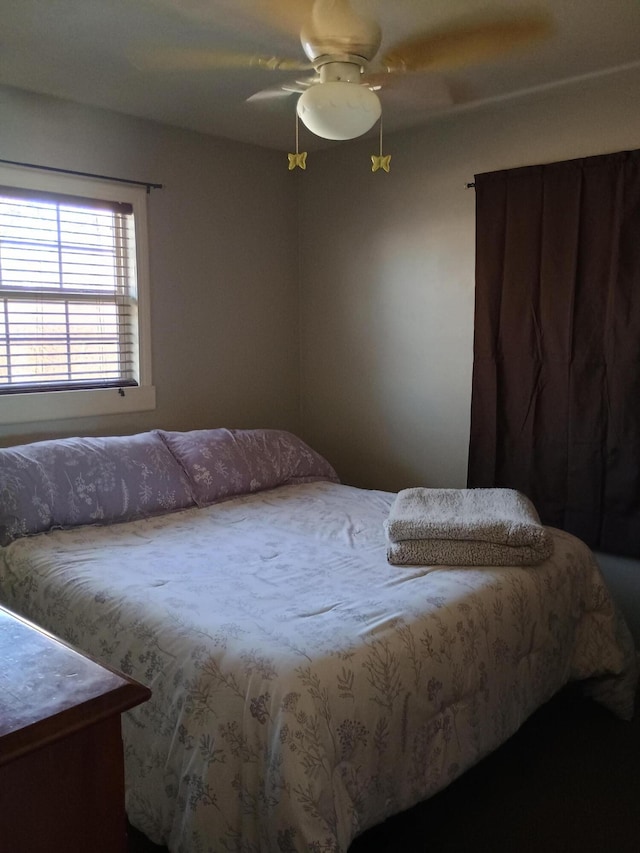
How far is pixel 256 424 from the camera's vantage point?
401cm

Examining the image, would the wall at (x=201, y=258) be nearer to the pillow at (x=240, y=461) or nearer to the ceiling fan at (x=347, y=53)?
the pillow at (x=240, y=461)

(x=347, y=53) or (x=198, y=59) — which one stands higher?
(x=198, y=59)

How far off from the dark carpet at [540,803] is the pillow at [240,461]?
4.76 ft

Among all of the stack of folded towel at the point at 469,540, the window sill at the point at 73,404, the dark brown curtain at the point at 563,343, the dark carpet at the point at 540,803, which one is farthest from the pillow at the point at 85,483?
the dark brown curtain at the point at 563,343

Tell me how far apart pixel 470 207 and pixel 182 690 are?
2.54m

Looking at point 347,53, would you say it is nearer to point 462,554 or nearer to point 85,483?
point 462,554

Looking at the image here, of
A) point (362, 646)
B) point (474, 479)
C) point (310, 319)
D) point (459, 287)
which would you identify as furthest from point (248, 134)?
point (362, 646)

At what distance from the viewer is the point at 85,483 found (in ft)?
9.10

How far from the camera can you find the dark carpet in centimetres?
199

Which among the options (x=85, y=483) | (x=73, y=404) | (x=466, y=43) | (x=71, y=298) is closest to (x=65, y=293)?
(x=71, y=298)

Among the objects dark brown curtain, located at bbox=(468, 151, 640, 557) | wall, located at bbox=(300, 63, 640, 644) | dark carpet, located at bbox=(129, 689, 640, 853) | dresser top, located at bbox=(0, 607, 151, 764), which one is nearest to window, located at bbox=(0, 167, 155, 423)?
wall, located at bbox=(300, 63, 640, 644)

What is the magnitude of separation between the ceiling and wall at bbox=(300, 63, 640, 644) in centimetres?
15

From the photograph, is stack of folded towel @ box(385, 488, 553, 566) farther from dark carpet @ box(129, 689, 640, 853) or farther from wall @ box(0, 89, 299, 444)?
wall @ box(0, 89, 299, 444)

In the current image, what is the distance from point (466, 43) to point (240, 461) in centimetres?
189
